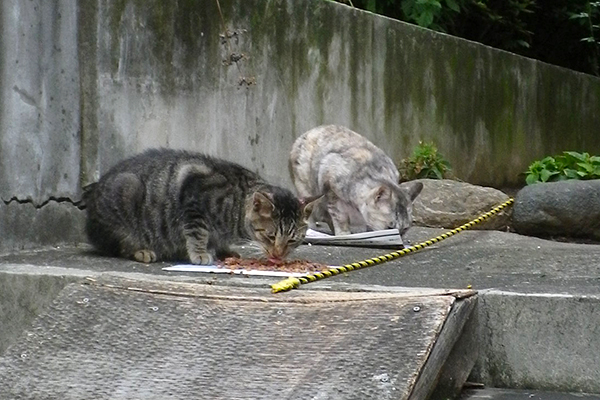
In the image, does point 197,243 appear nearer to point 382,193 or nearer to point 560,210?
point 382,193

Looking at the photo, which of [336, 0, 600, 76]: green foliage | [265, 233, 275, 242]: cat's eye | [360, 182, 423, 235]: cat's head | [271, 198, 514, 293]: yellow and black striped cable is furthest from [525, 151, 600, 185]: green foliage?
[265, 233, 275, 242]: cat's eye

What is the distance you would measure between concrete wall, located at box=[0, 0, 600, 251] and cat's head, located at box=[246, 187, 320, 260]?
112 cm

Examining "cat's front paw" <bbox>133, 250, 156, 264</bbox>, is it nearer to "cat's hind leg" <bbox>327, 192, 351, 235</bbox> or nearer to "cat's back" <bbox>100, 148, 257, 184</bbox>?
"cat's back" <bbox>100, 148, 257, 184</bbox>

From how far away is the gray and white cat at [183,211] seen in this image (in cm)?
491

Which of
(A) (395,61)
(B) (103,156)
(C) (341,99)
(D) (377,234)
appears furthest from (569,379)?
(A) (395,61)

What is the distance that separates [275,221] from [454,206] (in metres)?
3.12

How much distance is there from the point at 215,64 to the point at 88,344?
3.27 meters

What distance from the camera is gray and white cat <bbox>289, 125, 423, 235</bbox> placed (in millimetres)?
6668

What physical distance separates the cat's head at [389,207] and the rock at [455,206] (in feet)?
2.90

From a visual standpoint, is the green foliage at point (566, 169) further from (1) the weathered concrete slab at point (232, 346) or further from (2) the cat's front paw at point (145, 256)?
(1) the weathered concrete slab at point (232, 346)

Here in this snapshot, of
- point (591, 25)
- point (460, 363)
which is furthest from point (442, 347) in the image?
point (591, 25)

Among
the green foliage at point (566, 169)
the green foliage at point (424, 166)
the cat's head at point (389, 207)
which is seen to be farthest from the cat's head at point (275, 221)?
the green foliage at point (566, 169)

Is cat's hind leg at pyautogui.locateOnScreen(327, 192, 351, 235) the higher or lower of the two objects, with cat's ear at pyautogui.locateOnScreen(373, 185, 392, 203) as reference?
lower

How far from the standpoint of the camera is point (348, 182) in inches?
273
